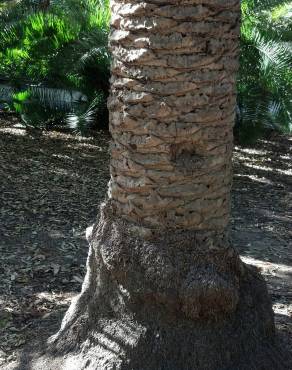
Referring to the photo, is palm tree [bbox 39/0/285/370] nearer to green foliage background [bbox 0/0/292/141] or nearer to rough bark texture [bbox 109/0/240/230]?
rough bark texture [bbox 109/0/240/230]

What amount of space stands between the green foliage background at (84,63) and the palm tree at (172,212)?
552 cm

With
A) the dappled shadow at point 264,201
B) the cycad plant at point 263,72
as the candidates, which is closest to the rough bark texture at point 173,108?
the dappled shadow at point 264,201

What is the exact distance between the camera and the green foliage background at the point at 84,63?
27.5 feet

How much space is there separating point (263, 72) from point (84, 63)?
8.28ft

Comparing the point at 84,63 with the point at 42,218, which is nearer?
the point at 42,218

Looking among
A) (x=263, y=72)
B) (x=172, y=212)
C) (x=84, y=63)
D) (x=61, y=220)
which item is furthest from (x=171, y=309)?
(x=84, y=63)

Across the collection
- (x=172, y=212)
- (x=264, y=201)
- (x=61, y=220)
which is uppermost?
(x=172, y=212)

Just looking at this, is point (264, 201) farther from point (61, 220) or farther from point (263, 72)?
point (61, 220)

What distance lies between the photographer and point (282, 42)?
8398 mm

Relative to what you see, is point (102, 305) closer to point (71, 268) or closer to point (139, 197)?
point (139, 197)

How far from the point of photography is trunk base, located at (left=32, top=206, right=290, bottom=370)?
2.86m

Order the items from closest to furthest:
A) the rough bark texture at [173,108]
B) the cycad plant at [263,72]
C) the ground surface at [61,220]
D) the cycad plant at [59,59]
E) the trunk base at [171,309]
A: the rough bark texture at [173,108] < the trunk base at [171,309] < the ground surface at [61,220] < the cycad plant at [263,72] < the cycad plant at [59,59]

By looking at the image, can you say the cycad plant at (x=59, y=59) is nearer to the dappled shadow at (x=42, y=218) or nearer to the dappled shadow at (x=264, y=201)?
the dappled shadow at (x=42, y=218)

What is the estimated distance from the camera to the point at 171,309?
289 centimetres
